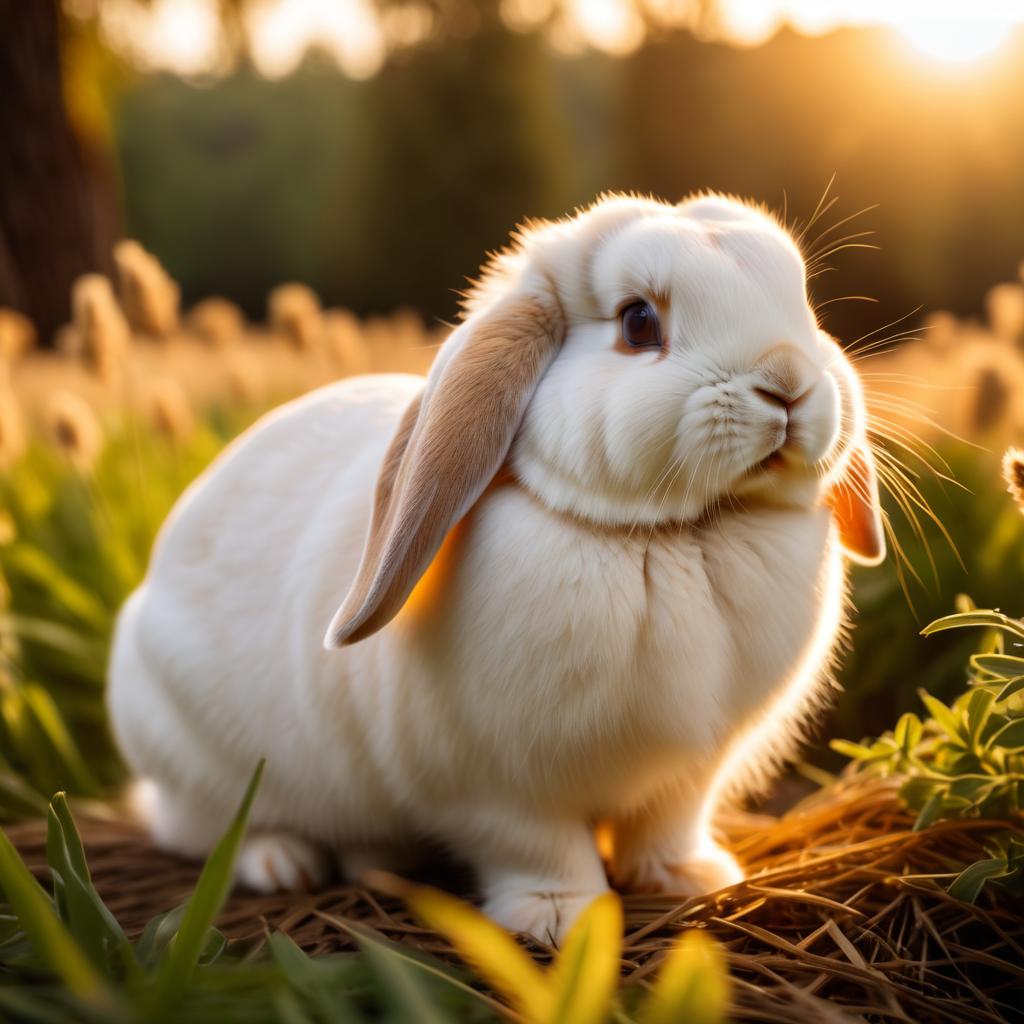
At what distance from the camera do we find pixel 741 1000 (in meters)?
1.46

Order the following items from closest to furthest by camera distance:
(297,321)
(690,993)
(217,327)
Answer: (690,993), (297,321), (217,327)

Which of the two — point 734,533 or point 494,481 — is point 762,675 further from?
point 494,481

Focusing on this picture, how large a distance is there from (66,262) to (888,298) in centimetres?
492

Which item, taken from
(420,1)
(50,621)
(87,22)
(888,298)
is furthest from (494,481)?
(420,1)

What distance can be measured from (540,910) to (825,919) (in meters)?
0.46

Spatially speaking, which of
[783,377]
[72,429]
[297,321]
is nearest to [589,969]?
[783,377]

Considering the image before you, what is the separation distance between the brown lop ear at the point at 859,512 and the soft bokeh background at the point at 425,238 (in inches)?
2.8

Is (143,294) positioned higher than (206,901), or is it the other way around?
(143,294)

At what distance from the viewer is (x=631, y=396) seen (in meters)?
1.56

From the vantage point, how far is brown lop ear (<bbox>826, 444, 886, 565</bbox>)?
1927 millimetres

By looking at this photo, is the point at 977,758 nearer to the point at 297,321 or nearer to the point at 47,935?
the point at 47,935

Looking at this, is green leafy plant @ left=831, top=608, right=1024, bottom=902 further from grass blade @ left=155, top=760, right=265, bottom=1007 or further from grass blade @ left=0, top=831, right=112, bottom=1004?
grass blade @ left=0, top=831, right=112, bottom=1004

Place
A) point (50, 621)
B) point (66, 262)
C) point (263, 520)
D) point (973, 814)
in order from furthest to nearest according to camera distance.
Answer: point (66, 262) → point (50, 621) → point (263, 520) → point (973, 814)

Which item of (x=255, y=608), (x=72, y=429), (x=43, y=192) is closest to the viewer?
(x=255, y=608)
